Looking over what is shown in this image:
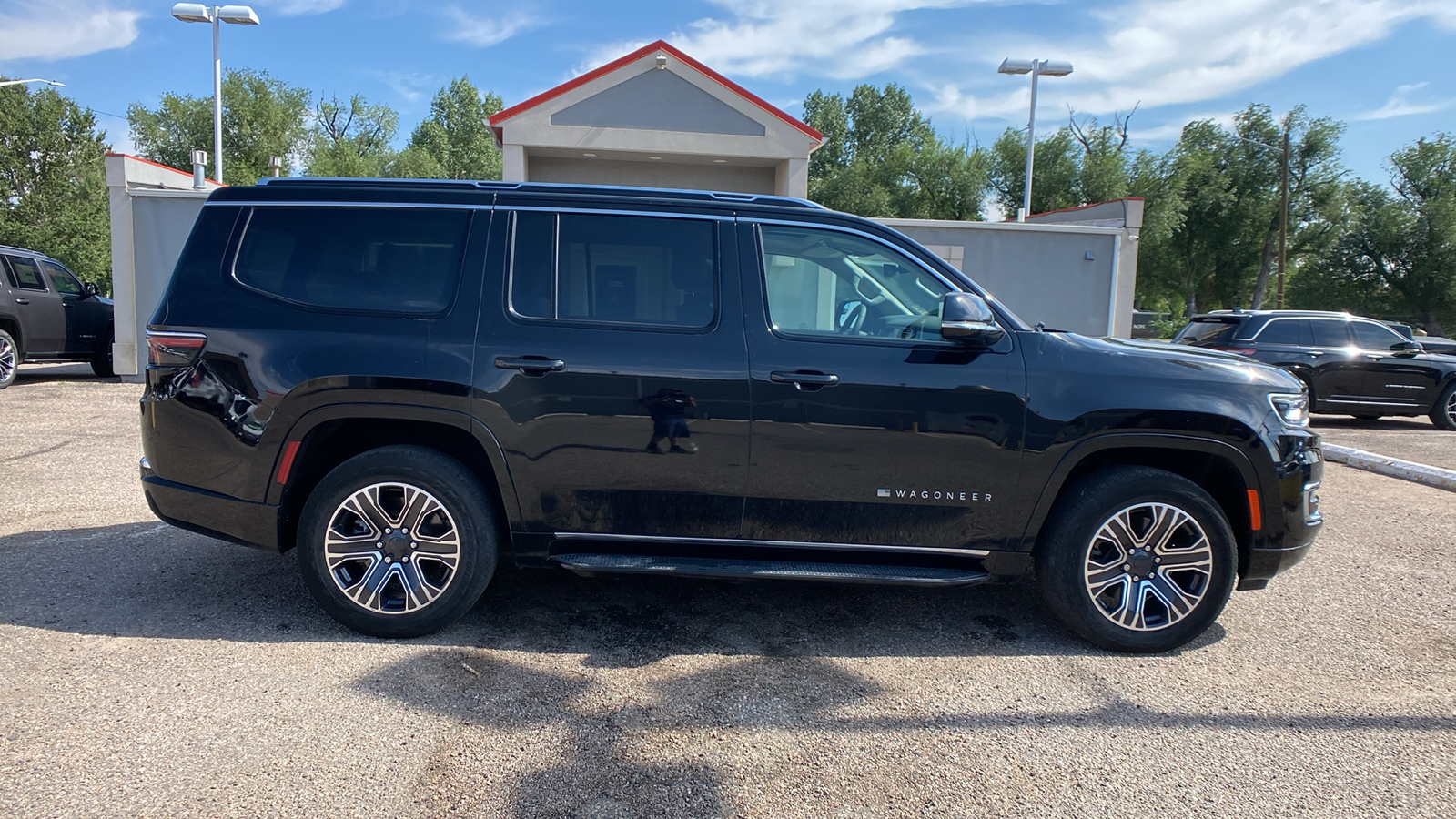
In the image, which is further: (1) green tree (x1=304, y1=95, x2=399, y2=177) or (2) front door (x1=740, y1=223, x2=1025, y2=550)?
(1) green tree (x1=304, y1=95, x2=399, y2=177)

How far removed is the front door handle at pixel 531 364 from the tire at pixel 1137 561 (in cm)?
238

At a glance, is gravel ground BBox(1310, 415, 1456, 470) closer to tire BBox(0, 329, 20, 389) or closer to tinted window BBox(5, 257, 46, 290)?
tire BBox(0, 329, 20, 389)

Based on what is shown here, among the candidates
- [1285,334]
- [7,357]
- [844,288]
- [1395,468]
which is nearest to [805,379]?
[844,288]

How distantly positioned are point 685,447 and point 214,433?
83.5 inches

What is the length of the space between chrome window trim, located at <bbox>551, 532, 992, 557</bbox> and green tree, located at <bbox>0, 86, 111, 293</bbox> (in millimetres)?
42758

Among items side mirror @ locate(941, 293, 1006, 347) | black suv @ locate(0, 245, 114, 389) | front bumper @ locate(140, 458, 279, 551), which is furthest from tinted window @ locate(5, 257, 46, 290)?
side mirror @ locate(941, 293, 1006, 347)

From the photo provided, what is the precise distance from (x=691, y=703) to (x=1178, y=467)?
2.59 metres

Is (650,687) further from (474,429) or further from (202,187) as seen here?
(202,187)

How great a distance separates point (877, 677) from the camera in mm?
3723

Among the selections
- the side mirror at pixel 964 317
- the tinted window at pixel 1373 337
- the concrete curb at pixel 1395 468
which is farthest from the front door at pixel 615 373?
the tinted window at pixel 1373 337

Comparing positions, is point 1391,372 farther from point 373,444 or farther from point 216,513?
point 216,513

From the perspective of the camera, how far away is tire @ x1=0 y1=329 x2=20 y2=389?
41.0 feet

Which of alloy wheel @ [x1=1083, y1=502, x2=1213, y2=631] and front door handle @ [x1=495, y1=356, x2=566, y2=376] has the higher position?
front door handle @ [x1=495, y1=356, x2=566, y2=376]

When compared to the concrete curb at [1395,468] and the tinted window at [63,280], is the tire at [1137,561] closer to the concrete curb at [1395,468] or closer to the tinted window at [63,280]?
the concrete curb at [1395,468]
